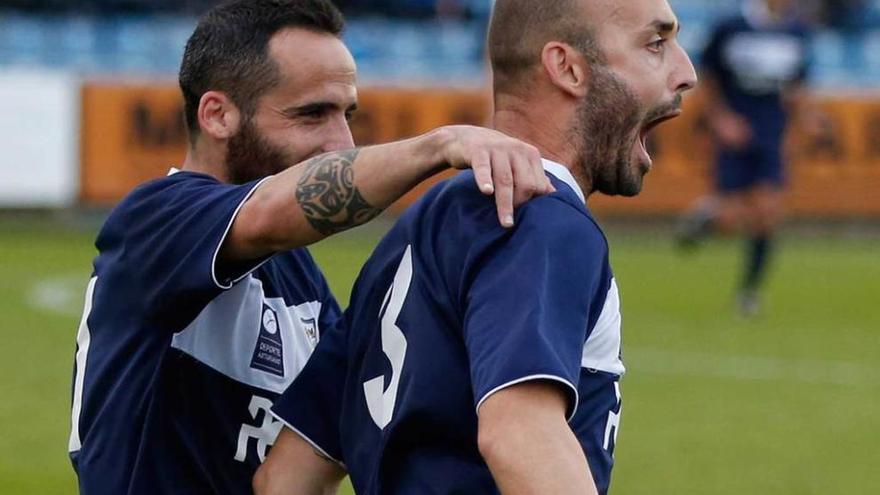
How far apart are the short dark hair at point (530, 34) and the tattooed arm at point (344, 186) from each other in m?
0.17

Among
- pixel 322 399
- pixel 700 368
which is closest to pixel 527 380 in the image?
pixel 322 399

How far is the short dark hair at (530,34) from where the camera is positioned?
127 inches

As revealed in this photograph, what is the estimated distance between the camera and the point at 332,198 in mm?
3371

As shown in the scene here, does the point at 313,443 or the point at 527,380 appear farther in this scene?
the point at 313,443

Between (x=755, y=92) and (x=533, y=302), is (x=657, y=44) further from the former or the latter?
(x=755, y=92)

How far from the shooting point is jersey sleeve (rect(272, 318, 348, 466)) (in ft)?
12.0

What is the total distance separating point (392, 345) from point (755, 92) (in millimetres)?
12035

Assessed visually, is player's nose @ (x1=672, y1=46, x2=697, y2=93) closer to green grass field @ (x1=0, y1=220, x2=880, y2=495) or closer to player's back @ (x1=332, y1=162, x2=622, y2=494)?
player's back @ (x1=332, y1=162, x2=622, y2=494)

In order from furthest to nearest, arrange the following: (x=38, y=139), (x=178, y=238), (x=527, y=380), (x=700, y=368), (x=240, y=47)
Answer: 1. (x=38, y=139)
2. (x=700, y=368)
3. (x=240, y=47)
4. (x=178, y=238)
5. (x=527, y=380)

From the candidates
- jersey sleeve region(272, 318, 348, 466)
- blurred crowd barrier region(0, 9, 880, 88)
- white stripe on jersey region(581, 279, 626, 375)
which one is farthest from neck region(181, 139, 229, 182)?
blurred crowd barrier region(0, 9, 880, 88)

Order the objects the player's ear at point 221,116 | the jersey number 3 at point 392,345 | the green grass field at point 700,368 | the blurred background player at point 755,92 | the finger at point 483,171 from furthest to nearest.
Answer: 1. the blurred background player at point 755,92
2. the green grass field at point 700,368
3. the player's ear at point 221,116
4. the jersey number 3 at point 392,345
5. the finger at point 483,171

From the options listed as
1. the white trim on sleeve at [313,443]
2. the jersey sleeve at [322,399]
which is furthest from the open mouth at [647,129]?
the white trim on sleeve at [313,443]

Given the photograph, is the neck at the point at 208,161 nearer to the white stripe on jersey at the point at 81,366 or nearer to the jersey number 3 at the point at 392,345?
the white stripe on jersey at the point at 81,366

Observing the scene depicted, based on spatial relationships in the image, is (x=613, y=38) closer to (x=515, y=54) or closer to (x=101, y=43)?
(x=515, y=54)
